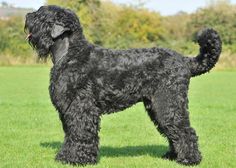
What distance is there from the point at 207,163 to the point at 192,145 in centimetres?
50

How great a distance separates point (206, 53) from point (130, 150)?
2.75 metres

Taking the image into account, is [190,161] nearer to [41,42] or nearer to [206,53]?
[206,53]

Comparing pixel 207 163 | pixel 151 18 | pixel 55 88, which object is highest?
pixel 55 88

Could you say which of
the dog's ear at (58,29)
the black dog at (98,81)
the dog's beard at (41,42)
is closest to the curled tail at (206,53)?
the black dog at (98,81)

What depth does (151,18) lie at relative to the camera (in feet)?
260

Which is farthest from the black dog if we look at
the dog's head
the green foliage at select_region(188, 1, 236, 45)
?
the green foliage at select_region(188, 1, 236, 45)

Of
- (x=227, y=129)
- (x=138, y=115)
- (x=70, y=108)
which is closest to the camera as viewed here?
(x=70, y=108)

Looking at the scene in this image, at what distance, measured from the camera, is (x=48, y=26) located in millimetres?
9367

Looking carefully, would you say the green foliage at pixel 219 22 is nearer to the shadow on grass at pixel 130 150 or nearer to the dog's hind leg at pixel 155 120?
the shadow on grass at pixel 130 150

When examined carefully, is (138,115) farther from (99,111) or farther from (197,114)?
(99,111)

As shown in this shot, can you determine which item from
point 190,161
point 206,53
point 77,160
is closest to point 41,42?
point 77,160

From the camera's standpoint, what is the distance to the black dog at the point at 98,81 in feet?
30.1

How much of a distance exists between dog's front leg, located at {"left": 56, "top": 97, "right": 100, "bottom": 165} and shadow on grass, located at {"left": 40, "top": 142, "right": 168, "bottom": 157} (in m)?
1.14

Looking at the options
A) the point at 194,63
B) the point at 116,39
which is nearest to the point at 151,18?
the point at 116,39
